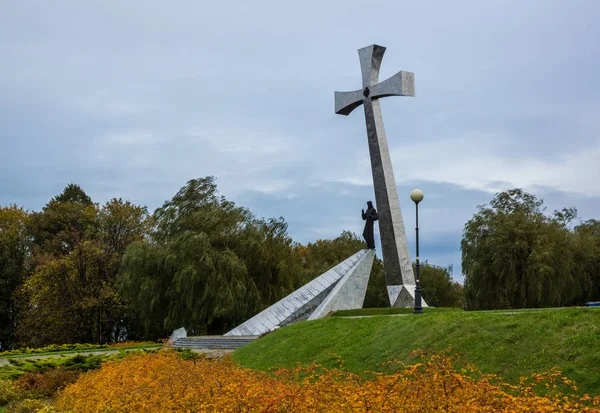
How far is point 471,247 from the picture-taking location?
27250 mm

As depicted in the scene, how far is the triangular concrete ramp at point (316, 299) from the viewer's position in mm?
18766

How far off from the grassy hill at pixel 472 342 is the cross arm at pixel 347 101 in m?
9.72

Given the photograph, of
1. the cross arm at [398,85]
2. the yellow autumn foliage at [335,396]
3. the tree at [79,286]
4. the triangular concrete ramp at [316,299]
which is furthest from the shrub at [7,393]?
the tree at [79,286]

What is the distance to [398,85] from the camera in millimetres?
19297

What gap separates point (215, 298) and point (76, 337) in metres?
10.3

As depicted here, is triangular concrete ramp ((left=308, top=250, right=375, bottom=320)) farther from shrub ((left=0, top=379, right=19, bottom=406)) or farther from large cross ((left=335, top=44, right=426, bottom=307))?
shrub ((left=0, top=379, right=19, bottom=406))

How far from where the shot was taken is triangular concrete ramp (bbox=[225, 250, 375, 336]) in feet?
61.6

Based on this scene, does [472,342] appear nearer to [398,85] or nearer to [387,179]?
[387,179]

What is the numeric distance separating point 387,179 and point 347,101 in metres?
3.65

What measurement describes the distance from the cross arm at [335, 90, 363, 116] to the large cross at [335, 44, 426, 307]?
46mm

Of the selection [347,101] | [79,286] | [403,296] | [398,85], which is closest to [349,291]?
[403,296]

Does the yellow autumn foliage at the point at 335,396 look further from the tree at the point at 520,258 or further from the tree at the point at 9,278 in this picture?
the tree at the point at 9,278

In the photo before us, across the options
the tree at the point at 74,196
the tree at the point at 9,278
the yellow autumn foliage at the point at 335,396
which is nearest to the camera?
the yellow autumn foliage at the point at 335,396

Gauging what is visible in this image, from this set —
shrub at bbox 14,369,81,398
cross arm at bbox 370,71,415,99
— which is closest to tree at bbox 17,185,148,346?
shrub at bbox 14,369,81,398
